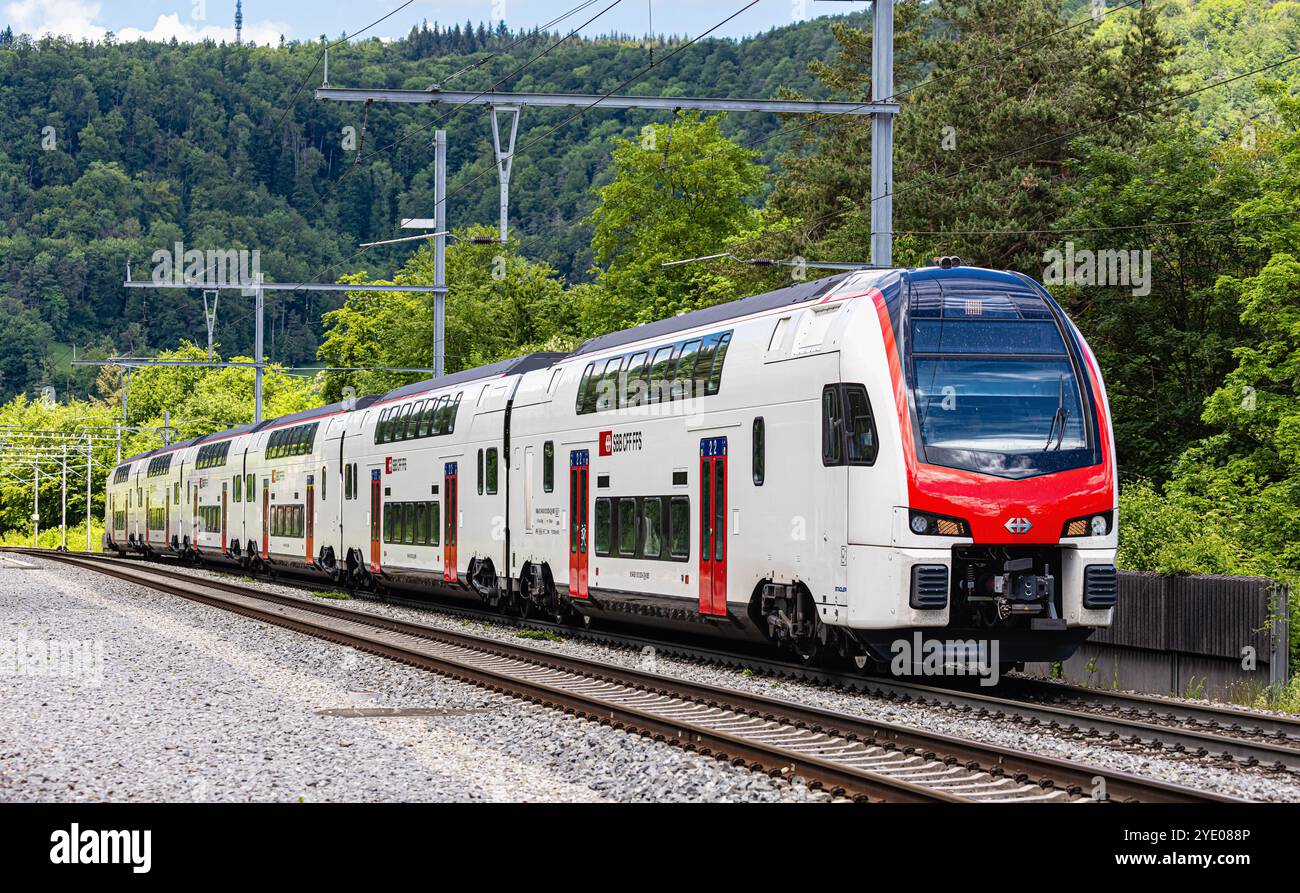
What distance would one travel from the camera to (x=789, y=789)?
10.3 m

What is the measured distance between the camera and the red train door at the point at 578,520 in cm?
2191

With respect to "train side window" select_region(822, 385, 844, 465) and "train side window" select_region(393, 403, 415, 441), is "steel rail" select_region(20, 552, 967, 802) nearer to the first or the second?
"train side window" select_region(822, 385, 844, 465)

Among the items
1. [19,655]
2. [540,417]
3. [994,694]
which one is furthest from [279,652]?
[994,694]

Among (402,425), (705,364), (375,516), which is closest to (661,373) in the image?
(705,364)

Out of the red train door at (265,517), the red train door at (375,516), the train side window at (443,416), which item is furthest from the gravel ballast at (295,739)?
the red train door at (265,517)

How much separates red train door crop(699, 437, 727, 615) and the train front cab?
2587mm

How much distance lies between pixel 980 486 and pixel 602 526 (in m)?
7.63

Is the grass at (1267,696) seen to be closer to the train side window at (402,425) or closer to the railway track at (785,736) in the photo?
the railway track at (785,736)

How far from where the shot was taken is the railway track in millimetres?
9938

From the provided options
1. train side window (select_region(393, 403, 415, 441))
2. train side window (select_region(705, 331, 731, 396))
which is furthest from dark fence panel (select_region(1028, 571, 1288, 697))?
train side window (select_region(393, 403, 415, 441))

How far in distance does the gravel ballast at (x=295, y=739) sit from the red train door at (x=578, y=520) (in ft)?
10.8

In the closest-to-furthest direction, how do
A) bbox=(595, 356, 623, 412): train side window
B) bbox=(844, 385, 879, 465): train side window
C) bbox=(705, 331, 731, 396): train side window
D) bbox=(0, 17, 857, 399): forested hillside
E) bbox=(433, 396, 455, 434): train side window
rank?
1. bbox=(844, 385, 879, 465): train side window
2. bbox=(705, 331, 731, 396): train side window
3. bbox=(595, 356, 623, 412): train side window
4. bbox=(433, 396, 455, 434): train side window
5. bbox=(0, 17, 857, 399): forested hillside

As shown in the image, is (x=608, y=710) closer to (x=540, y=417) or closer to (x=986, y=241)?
(x=540, y=417)

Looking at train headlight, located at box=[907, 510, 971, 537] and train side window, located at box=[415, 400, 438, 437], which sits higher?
train side window, located at box=[415, 400, 438, 437]
